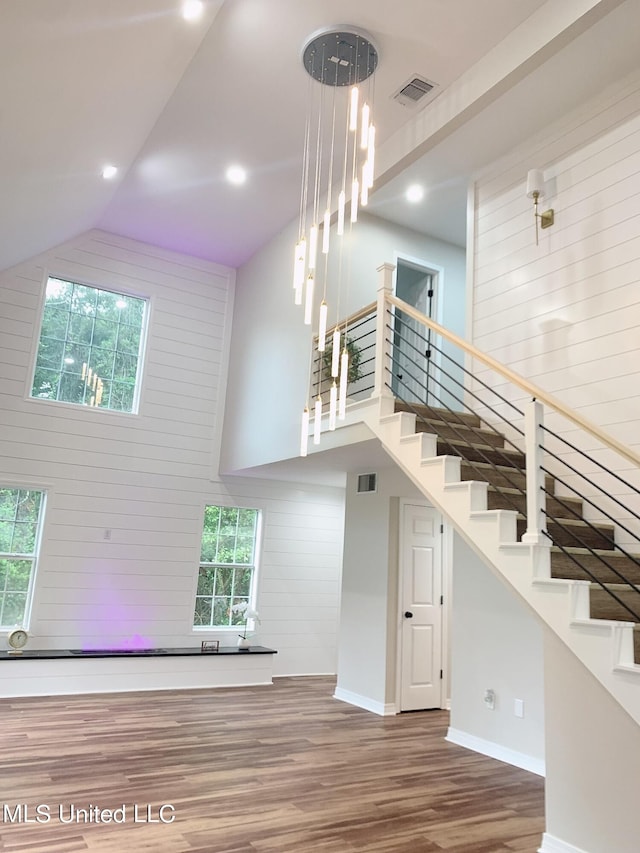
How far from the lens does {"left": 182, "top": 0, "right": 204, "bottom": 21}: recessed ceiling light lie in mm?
4152

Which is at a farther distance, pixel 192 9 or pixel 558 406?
pixel 192 9

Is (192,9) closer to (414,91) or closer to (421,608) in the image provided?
(414,91)

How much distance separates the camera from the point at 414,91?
513 cm

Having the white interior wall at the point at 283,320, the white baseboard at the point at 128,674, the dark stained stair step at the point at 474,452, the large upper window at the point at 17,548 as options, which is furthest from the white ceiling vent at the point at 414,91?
the white baseboard at the point at 128,674

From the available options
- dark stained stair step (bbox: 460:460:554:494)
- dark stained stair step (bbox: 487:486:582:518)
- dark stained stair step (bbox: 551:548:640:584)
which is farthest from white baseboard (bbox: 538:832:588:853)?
dark stained stair step (bbox: 460:460:554:494)

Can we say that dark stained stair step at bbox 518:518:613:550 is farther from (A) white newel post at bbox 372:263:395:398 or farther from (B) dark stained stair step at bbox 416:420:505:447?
(A) white newel post at bbox 372:263:395:398

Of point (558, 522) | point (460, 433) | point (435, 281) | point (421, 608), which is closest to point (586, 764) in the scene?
point (558, 522)

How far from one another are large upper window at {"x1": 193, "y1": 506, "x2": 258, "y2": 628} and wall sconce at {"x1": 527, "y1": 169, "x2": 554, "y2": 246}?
5.16m

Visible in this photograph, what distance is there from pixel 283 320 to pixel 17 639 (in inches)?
172

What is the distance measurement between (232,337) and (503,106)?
4.55m

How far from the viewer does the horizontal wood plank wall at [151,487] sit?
712cm

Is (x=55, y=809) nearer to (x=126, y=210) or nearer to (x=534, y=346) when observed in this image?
(x=534, y=346)

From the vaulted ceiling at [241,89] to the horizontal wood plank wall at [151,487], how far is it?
3.95 feet

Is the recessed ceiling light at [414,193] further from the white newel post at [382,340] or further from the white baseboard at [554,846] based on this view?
the white baseboard at [554,846]
